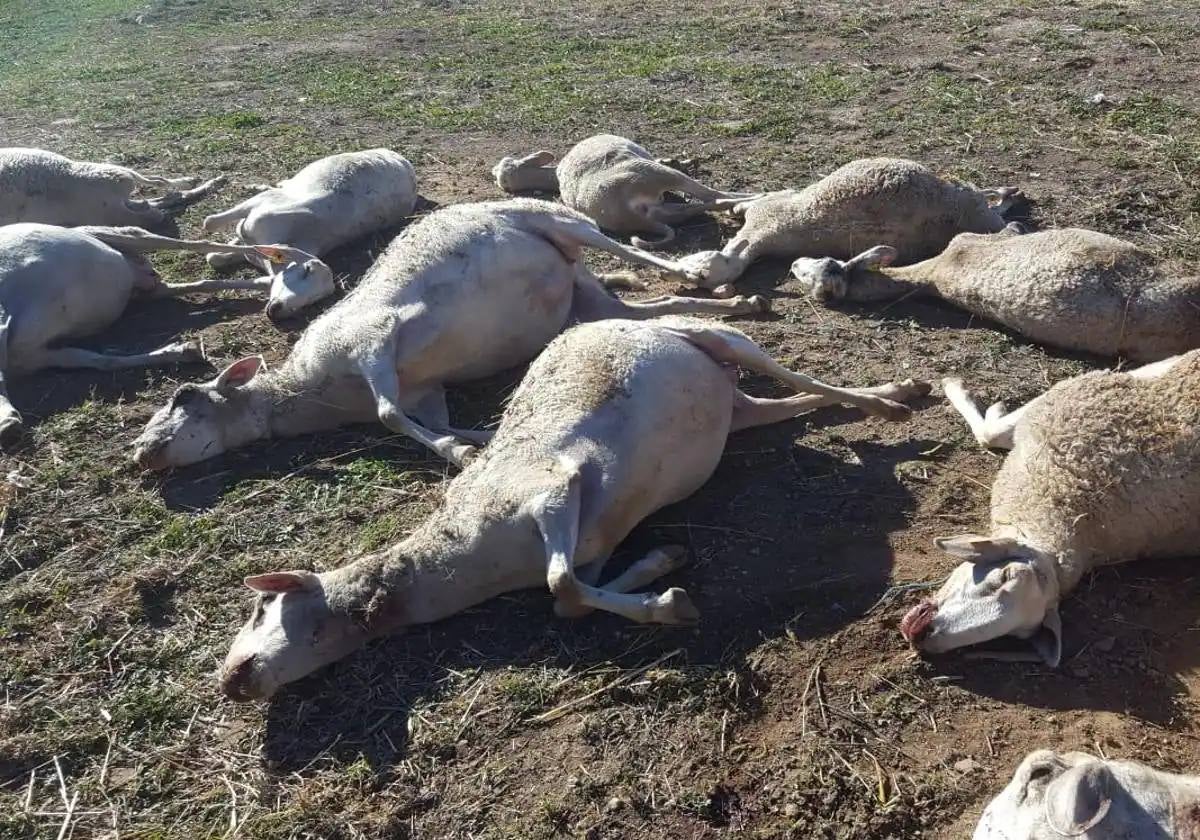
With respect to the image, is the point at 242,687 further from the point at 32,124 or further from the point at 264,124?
the point at 32,124

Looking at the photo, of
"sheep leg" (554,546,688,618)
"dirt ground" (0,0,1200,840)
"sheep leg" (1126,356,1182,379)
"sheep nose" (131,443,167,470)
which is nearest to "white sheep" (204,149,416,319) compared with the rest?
"dirt ground" (0,0,1200,840)

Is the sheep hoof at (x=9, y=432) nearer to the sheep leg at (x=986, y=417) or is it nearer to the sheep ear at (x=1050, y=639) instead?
the sheep leg at (x=986, y=417)

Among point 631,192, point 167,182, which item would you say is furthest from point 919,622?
Answer: point 167,182

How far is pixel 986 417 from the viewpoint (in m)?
5.90

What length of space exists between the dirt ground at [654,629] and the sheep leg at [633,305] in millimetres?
179

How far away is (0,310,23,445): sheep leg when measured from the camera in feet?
23.8

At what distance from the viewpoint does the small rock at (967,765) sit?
3.93 metres

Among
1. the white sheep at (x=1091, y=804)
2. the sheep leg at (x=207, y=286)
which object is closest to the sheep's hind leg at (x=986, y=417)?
the white sheep at (x=1091, y=804)

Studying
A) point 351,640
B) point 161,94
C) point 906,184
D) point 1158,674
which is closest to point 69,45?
point 161,94

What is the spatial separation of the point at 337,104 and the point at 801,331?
9.28m

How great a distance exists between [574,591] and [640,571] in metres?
0.40

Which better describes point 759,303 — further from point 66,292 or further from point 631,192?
point 66,292

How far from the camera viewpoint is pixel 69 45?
Result: 816 inches

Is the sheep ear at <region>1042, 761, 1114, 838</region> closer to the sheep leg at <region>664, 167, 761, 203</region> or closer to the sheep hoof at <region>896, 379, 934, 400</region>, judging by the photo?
the sheep hoof at <region>896, 379, 934, 400</region>
